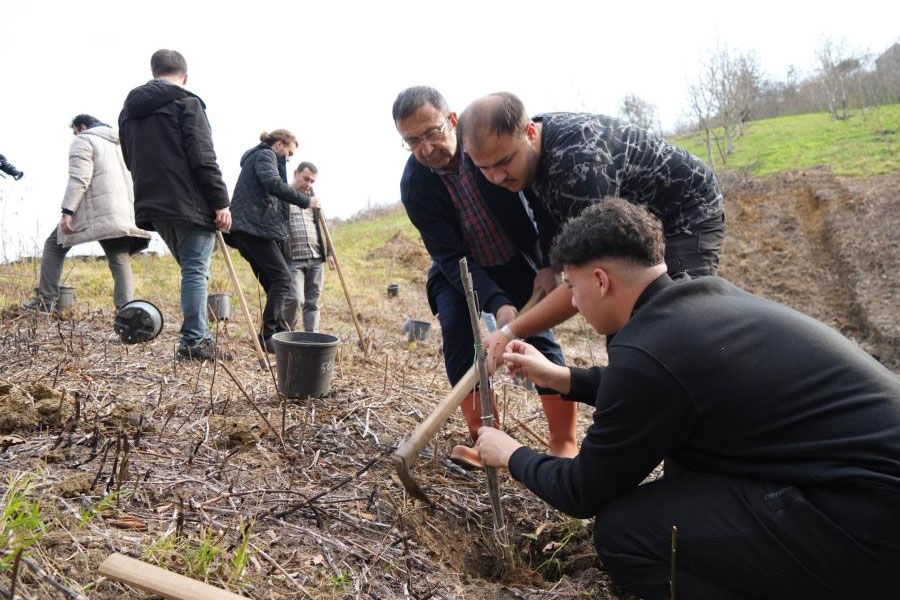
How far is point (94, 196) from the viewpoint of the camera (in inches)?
189

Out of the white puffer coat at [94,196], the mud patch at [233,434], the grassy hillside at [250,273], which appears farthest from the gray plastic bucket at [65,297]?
the mud patch at [233,434]

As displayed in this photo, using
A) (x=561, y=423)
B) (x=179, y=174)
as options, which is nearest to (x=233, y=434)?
(x=561, y=423)

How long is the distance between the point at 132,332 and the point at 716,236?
4.06 m

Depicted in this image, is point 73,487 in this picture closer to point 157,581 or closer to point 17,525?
point 17,525

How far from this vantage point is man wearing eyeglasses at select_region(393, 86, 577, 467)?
2725mm

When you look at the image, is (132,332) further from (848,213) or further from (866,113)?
(866,113)

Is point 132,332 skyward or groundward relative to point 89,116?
groundward

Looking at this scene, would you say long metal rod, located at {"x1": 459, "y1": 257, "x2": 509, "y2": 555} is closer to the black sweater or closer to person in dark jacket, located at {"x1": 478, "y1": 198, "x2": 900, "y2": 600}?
person in dark jacket, located at {"x1": 478, "y1": 198, "x2": 900, "y2": 600}

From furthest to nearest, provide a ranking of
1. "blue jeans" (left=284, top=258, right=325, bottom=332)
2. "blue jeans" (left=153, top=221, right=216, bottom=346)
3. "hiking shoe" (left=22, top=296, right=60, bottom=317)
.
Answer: "blue jeans" (left=284, top=258, right=325, bottom=332) < "hiking shoe" (left=22, top=296, right=60, bottom=317) < "blue jeans" (left=153, top=221, right=216, bottom=346)

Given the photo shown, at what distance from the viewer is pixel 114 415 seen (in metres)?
2.63

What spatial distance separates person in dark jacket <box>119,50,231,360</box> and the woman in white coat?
0.79m

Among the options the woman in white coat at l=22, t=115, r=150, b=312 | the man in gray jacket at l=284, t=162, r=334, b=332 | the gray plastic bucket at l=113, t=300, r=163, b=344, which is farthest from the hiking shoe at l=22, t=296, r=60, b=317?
the man in gray jacket at l=284, t=162, r=334, b=332

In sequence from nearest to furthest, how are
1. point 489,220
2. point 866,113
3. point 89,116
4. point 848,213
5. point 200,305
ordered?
point 489,220 < point 200,305 < point 89,116 < point 848,213 < point 866,113

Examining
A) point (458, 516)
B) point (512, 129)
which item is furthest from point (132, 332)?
point (512, 129)
